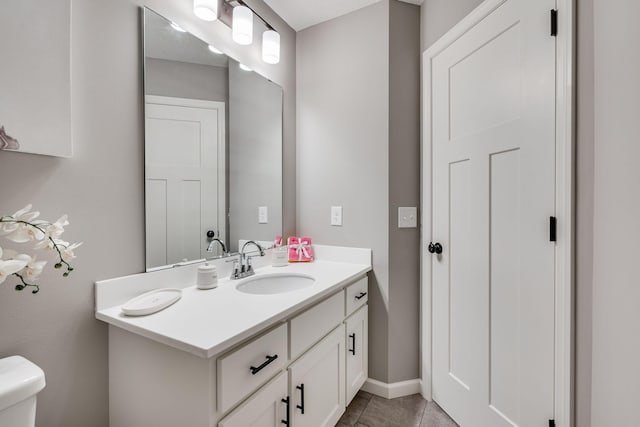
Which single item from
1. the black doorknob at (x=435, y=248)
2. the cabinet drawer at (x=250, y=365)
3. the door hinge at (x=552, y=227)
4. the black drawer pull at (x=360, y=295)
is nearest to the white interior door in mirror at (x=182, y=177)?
the cabinet drawer at (x=250, y=365)

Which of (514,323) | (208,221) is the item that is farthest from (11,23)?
(514,323)

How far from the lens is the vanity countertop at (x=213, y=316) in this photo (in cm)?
80

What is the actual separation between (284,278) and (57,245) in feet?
3.38

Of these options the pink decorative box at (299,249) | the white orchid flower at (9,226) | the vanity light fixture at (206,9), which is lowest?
the pink decorative box at (299,249)

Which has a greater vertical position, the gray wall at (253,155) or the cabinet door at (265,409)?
the gray wall at (253,155)

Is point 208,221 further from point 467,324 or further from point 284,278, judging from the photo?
point 467,324

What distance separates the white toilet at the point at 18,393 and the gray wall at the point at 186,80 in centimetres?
99

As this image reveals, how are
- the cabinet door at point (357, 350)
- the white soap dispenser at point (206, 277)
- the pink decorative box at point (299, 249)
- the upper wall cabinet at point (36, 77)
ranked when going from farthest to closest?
the pink decorative box at point (299, 249)
the cabinet door at point (357, 350)
the white soap dispenser at point (206, 277)
the upper wall cabinet at point (36, 77)

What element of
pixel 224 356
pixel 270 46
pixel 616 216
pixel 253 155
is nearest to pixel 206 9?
pixel 270 46

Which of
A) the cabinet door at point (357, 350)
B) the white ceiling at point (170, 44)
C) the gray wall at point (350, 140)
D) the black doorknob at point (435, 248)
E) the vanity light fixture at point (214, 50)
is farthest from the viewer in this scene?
the gray wall at point (350, 140)

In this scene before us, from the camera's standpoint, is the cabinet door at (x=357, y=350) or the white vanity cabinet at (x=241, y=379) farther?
the cabinet door at (x=357, y=350)

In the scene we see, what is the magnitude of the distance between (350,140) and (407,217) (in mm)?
617

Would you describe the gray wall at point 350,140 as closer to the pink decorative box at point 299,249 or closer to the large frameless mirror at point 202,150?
the pink decorative box at point 299,249

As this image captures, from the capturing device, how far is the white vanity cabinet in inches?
31.9
